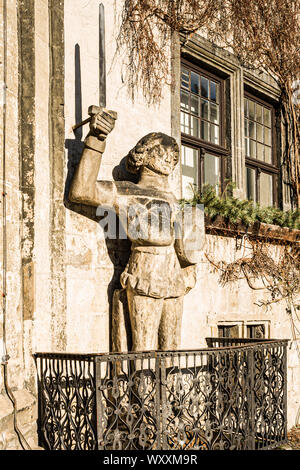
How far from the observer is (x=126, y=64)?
592 centimetres

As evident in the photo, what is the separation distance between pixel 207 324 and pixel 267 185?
2682mm

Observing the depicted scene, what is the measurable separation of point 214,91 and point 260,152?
3.84ft

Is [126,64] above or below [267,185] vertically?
above

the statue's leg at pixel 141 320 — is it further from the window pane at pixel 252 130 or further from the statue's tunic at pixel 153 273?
the window pane at pixel 252 130

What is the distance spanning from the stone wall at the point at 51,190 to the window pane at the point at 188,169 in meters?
1.13

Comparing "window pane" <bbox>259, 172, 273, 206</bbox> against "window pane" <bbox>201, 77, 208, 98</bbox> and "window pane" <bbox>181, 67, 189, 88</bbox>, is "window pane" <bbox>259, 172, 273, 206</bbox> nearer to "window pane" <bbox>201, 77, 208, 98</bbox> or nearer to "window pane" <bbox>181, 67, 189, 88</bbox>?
"window pane" <bbox>201, 77, 208, 98</bbox>

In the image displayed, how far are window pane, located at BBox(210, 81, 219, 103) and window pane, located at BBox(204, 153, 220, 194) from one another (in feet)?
2.28

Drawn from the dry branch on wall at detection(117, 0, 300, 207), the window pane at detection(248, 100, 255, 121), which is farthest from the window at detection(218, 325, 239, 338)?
the window pane at detection(248, 100, 255, 121)

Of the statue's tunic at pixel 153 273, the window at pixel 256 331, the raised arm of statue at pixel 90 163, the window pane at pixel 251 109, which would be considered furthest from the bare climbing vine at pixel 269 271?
the raised arm of statue at pixel 90 163

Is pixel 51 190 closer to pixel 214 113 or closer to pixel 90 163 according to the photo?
pixel 90 163

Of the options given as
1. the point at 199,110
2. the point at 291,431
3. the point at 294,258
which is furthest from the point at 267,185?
the point at 291,431

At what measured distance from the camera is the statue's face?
539 centimetres

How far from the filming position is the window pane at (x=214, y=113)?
24.3ft

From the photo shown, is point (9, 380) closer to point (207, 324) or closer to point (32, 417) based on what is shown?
point (32, 417)
